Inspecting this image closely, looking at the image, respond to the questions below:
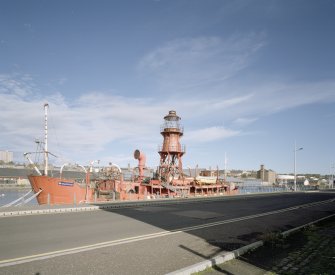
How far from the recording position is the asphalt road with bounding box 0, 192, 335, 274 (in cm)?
813

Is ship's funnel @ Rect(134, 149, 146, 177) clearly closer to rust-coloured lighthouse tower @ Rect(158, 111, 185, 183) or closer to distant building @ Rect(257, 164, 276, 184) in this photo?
rust-coloured lighthouse tower @ Rect(158, 111, 185, 183)

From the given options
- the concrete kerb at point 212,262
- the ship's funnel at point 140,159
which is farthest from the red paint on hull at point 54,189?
the concrete kerb at point 212,262

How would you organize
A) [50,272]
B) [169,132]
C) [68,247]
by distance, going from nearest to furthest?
[50,272], [68,247], [169,132]

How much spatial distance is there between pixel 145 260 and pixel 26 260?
9.57ft

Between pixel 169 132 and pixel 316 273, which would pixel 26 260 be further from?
pixel 169 132

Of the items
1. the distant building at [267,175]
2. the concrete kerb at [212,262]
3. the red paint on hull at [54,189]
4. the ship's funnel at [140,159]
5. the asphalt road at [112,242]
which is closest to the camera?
the concrete kerb at [212,262]

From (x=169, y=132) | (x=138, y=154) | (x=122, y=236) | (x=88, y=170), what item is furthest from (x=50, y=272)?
(x=169, y=132)

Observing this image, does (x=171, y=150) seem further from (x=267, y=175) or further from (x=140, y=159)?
(x=267, y=175)

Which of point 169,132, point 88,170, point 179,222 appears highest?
point 169,132

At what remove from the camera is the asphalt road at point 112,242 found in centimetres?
813

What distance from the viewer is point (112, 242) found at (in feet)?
35.7

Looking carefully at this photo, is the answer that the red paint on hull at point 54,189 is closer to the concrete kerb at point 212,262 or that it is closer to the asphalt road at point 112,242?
the asphalt road at point 112,242

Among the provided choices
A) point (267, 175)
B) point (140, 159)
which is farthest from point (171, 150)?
point (267, 175)

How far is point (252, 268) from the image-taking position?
8.43m
